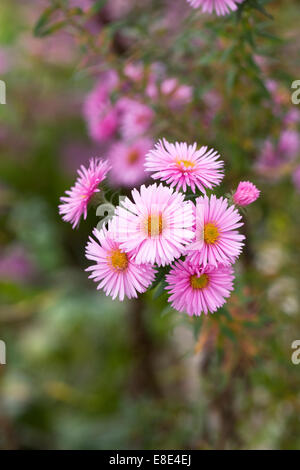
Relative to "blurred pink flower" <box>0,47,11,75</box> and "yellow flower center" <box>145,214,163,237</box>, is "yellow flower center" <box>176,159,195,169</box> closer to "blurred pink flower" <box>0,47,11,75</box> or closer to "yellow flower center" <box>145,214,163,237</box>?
"yellow flower center" <box>145,214,163,237</box>

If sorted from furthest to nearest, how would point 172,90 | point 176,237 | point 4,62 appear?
point 4,62
point 172,90
point 176,237

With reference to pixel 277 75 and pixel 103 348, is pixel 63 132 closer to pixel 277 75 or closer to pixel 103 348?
pixel 103 348

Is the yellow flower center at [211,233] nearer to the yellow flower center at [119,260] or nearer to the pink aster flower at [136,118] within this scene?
the yellow flower center at [119,260]

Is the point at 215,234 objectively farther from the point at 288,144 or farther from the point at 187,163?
the point at 288,144

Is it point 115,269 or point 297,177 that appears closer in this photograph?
point 115,269

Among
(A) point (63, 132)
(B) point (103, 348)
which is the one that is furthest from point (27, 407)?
(A) point (63, 132)

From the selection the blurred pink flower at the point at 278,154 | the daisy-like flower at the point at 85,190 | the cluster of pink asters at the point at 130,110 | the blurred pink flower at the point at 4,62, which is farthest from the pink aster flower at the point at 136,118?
the blurred pink flower at the point at 4,62

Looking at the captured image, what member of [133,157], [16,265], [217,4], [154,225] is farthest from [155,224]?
[16,265]
